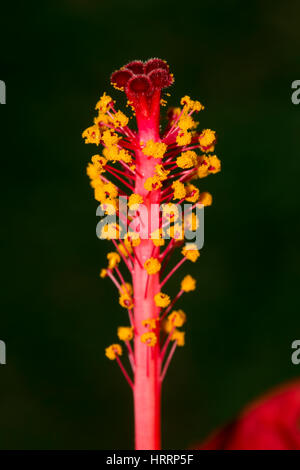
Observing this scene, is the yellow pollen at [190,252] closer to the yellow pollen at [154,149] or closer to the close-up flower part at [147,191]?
the close-up flower part at [147,191]

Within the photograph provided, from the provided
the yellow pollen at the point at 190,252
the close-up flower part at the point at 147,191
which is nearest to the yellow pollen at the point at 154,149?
the close-up flower part at the point at 147,191

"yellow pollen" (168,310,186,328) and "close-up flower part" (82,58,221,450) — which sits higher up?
"close-up flower part" (82,58,221,450)

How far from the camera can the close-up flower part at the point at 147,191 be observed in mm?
547

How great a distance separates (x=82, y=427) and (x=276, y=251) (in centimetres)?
61

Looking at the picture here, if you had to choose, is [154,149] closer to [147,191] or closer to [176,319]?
[147,191]

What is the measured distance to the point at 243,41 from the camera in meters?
1.34

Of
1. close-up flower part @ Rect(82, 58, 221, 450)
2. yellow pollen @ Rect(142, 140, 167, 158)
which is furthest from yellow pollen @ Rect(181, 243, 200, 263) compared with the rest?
yellow pollen @ Rect(142, 140, 167, 158)

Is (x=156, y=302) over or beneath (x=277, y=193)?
beneath

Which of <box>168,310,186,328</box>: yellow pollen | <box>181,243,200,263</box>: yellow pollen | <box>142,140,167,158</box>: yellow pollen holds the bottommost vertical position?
<box>168,310,186,328</box>: yellow pollen

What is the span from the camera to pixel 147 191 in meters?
0.56

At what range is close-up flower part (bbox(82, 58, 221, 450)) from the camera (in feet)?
1.80

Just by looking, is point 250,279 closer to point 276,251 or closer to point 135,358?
point 276,251

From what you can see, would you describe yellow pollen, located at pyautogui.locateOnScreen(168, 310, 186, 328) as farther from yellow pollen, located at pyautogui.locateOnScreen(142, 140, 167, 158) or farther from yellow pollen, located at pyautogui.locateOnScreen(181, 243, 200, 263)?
yellow pollen, located at pyautogui.locateOnScreen(142, 140, 167, 158)
